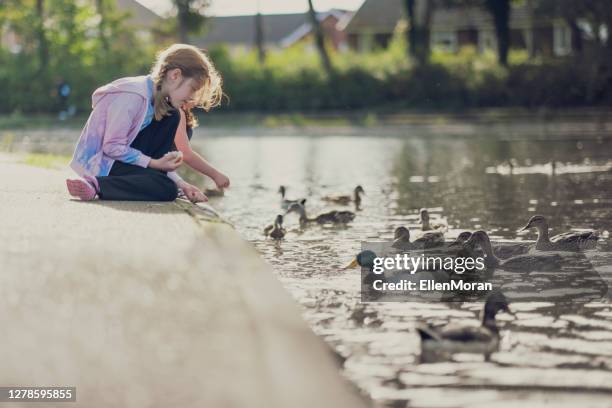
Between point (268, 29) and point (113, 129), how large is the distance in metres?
97.8

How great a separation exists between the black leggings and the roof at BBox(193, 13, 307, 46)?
93900 mm

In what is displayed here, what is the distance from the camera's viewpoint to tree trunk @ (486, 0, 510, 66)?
53.3 m

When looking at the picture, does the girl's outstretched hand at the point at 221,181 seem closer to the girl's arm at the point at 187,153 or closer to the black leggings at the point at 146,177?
the girl's arm at the point at 187,153

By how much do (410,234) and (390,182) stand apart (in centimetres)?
774

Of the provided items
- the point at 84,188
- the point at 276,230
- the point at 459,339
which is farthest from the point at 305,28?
the point at 459,339

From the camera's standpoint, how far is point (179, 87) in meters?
10.3

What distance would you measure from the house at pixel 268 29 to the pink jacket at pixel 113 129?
90414 mm

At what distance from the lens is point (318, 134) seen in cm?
3909

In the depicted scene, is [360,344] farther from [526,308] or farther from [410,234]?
[410,234]

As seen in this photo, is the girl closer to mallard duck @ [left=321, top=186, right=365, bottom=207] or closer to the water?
the water

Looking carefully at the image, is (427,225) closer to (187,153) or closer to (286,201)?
(187,153)

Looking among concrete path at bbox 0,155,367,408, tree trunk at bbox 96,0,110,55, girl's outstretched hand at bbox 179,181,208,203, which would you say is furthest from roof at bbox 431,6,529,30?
concrete path at bbox 0,155,367,408

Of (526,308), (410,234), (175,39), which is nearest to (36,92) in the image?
(175,39)


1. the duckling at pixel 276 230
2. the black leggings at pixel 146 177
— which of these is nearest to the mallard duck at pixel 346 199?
the duckling at pixel 276 230
